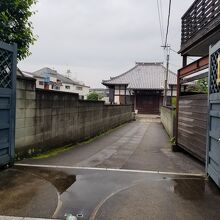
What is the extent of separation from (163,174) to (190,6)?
24.7ft

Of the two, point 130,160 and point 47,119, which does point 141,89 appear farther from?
point 130,160

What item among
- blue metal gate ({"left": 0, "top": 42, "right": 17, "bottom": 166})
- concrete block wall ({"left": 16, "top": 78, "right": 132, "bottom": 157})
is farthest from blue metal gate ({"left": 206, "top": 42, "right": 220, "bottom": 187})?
concrete block wall ({"left": 16, "top": 78, "right": 132, "bottom": 157})

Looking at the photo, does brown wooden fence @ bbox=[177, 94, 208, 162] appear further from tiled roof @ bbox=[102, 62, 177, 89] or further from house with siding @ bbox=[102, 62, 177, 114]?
tiled roof @ bbox=[102, 62, 177, 89]

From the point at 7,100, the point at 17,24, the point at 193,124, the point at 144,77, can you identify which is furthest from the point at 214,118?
the point at 144,77

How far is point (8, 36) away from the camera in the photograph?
915 cm

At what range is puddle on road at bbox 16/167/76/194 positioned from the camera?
194 inches

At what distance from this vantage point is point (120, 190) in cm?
473

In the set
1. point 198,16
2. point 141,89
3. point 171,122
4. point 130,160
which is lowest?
point 130,160

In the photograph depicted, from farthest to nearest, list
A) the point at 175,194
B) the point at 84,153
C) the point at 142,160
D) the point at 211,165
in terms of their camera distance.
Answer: the point at 84,153 < the point at 142,160 < the point at 211,165 < the point at 175,194

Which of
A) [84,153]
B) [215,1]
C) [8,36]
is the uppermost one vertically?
[215,1]

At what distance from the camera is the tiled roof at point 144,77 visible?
38838mm

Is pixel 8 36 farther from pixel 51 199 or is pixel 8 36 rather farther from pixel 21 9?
pixel 51 199

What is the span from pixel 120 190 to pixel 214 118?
7.42 ft

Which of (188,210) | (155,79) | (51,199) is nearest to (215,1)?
(188,210)
